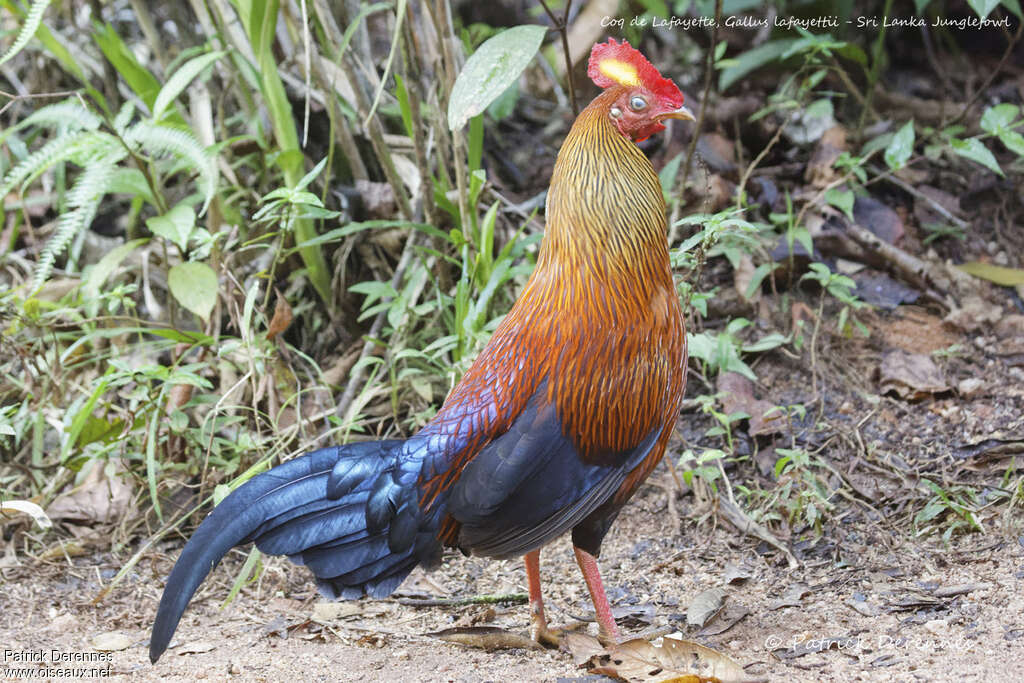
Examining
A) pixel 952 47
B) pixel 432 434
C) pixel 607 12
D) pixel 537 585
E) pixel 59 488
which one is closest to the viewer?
pixel 432 434

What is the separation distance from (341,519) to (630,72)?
1.59 m

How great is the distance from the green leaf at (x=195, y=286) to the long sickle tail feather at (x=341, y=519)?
120cm

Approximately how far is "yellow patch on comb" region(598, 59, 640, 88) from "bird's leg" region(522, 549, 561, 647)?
58.3 inches

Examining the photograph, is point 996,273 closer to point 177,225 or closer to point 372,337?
point 372,337

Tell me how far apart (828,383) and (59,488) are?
321 cm

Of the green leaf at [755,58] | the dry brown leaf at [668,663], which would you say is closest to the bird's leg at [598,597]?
the dry brown leaf at [668,663]

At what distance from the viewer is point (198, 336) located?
3.91 metres

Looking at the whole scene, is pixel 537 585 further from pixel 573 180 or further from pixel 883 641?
pixel 573 180

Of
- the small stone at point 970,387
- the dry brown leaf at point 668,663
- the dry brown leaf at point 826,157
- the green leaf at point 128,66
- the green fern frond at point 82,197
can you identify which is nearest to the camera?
the dry brown leaf at point 668,663

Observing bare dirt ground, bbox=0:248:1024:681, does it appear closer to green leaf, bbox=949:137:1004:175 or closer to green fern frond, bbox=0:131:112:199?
green leaf, bbox=949:137:1004:175

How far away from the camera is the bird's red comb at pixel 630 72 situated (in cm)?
292

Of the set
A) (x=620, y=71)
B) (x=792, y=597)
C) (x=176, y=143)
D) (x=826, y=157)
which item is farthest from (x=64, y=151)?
(x=826, y=157)

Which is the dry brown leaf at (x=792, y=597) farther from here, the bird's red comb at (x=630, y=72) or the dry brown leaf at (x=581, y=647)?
the bird's red comb at (x=630, y=72)

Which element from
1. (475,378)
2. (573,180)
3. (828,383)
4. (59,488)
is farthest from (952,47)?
(59,488)
